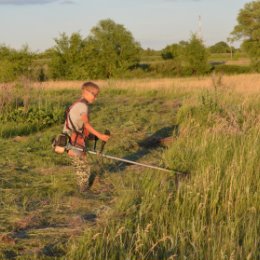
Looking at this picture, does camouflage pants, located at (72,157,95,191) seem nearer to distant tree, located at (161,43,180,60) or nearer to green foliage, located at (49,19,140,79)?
green foliage, located at (49,19,140,79)

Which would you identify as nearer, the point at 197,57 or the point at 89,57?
the point at 89,57

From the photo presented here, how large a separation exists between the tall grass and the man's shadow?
542 mm

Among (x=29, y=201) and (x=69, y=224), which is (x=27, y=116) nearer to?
(x=29, y=201)

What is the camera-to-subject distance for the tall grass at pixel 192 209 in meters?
3.95

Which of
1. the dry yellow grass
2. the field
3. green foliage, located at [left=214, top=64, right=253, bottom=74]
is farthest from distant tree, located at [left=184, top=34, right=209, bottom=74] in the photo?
the field

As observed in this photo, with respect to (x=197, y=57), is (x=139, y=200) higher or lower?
lower

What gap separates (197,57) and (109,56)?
6.65 m

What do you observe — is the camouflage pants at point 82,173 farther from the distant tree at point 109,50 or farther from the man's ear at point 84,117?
the distant tree at point 109,50

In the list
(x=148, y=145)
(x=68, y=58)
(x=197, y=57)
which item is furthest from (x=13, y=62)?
(x=148, y=145)

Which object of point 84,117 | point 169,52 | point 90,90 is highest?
point 169,52

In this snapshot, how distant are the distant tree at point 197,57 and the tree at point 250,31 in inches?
100.0

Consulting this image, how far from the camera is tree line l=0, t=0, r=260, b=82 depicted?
31.2 m

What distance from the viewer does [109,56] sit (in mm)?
40281

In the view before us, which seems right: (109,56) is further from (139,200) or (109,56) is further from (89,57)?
(139,200)
